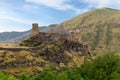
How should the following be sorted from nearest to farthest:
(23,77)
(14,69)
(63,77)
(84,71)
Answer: (63,77) < (23,77) < (84,71) < (14,69)

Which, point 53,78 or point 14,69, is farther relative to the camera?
point 14,69

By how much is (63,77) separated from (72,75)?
20999 millimetres

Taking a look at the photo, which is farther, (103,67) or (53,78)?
(103,67)

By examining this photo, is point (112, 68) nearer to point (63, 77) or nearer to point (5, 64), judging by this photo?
point (63, 77)

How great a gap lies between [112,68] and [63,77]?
30160mm

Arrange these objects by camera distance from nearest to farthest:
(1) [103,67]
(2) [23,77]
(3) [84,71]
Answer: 1. (2) [23,77]
2. (1) [103,67]
3. (3) [84,71]

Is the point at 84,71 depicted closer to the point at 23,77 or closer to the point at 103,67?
the point at 103,67

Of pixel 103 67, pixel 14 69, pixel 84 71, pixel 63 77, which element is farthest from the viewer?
pixel 14 69

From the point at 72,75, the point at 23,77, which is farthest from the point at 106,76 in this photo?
the point at 23,77

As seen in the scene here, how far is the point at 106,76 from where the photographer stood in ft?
493

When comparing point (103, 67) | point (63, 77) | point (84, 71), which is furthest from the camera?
point (84, 71)

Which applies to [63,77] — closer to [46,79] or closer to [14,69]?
[46,79]

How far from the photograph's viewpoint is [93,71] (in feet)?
524

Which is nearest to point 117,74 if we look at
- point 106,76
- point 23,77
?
point 106,76
